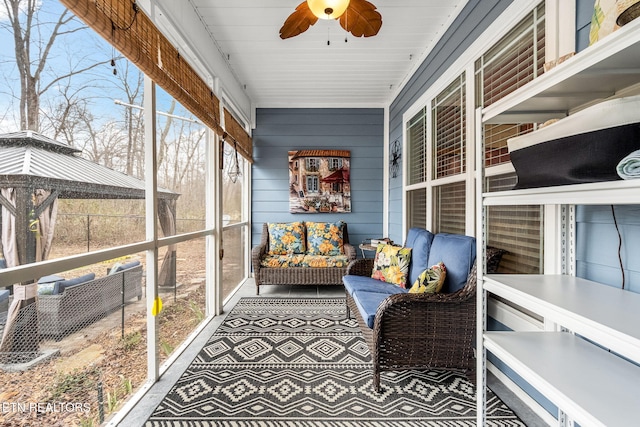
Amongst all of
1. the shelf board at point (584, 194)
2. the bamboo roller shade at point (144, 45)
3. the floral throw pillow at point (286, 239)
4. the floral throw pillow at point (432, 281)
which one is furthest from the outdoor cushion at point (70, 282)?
the floral throw pillow at point (286, 239)

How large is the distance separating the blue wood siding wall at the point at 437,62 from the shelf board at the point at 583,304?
1717mm

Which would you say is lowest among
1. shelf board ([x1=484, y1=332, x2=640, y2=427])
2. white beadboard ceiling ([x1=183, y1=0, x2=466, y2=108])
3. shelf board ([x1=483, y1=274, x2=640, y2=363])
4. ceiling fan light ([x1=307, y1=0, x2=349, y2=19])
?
shelf board ([x1=484, y1=332, x2=640, y2=427])

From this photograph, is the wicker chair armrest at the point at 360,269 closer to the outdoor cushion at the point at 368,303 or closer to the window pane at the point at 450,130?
the outdoor cushion at the point at 368,303

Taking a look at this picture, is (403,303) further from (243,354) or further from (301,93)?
→ (301,93)

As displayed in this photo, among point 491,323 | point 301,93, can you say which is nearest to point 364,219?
point 301,93

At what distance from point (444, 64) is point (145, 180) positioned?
265 centimetres

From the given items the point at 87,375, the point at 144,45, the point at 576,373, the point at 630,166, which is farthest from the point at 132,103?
the point at 576,373

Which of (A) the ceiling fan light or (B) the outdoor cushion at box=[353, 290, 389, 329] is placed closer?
(A) the ceiling fan light

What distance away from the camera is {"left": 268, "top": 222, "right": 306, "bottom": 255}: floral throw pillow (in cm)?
411

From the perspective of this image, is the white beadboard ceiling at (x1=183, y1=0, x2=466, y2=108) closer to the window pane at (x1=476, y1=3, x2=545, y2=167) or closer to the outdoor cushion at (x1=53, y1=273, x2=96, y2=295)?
the window pane at (x1=476, y1=3, x2=545, y2=167)

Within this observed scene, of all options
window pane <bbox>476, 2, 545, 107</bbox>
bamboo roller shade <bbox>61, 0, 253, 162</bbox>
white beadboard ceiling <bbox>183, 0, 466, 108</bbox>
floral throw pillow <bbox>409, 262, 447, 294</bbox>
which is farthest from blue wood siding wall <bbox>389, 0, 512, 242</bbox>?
bamboo roller shade <bbox>61, 0, 253, 162</bbox>

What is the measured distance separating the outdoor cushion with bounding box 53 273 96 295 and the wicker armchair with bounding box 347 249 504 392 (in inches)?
59.2

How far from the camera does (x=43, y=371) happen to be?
1.16m

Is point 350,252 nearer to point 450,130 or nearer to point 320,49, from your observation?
point 450,130
